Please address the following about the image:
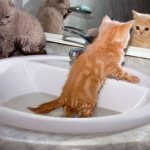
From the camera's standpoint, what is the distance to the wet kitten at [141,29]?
3.85 feet

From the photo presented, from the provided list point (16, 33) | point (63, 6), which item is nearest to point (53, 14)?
point (63, 6)

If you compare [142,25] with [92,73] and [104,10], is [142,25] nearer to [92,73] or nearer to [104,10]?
[104,10]

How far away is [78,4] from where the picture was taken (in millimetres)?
1301

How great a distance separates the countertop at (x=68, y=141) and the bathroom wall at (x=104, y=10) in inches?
27.4

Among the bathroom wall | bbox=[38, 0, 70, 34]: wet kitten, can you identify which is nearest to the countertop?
the bathroom wall

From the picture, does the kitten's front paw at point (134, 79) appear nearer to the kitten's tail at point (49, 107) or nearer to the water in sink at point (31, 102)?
the water in sink at point (31, 102)

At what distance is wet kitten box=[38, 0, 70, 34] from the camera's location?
1324 mm

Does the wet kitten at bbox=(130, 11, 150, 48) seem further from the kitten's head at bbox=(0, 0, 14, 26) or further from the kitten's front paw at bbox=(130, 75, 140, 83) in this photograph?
the kitten's head at bbox=(0, 0, 14, 26)

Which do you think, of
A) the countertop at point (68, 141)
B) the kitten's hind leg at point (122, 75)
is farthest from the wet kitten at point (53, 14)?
the countertop at point (68, 141)

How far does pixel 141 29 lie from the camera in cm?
117

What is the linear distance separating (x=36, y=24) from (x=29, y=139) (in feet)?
2.47

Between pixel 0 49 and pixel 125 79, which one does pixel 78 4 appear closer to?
pixel 0 49

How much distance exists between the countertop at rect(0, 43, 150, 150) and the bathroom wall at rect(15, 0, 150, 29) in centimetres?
69

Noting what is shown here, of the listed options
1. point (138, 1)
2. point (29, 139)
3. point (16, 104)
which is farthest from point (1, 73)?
point (138, 1)
